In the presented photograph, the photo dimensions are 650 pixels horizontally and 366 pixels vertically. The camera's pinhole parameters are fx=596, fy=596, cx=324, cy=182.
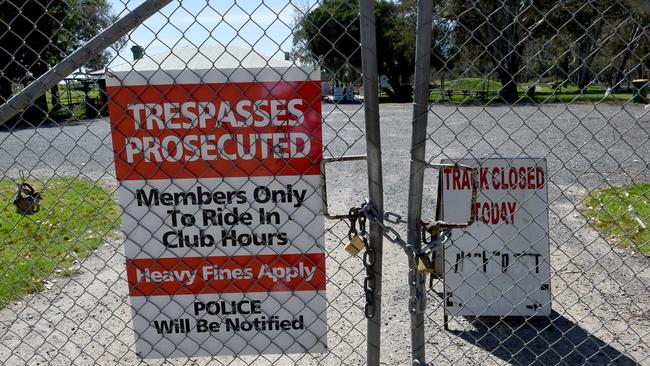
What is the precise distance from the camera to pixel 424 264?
7.91 ft

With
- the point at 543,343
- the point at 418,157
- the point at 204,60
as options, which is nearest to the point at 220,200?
the point at 204,60

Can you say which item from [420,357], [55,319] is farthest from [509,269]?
[55,319]

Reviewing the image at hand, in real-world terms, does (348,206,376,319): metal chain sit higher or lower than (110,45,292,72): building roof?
lower

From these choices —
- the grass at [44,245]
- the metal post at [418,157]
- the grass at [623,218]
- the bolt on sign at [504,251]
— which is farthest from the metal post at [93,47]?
the grass at [623,218]

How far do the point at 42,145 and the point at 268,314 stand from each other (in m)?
16.8

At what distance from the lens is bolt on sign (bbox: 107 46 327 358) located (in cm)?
250

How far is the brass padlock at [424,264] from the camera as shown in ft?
7.90

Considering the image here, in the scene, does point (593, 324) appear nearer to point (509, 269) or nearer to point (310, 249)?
point (509, 269)

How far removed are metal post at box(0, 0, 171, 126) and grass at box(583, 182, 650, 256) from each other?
174 inches

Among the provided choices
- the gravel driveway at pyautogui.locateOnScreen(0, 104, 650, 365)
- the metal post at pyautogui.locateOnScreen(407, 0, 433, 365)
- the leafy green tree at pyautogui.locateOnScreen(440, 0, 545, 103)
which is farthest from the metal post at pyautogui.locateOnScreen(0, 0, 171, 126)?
the leafy green tree at pyautogui.locateOnScreen(440, 0, 545, 103)

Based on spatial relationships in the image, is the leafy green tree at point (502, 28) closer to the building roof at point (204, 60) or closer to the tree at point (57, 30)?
the building roof at point (204, 60)

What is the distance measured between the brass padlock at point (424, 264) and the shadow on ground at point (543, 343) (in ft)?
5.01

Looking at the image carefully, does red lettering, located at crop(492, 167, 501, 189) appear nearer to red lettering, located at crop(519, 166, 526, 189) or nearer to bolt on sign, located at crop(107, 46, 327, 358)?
red lettering, located at crop(519, 166, 526, 189)

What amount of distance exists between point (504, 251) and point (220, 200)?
2.58 m
